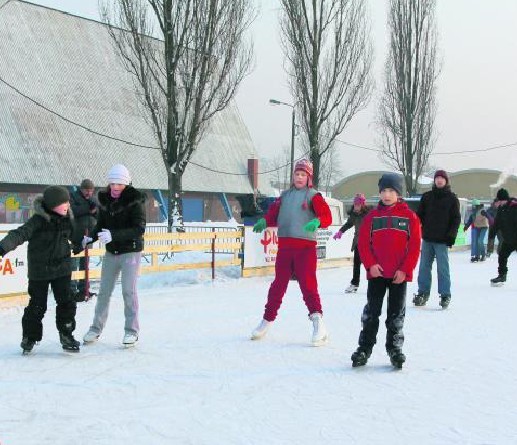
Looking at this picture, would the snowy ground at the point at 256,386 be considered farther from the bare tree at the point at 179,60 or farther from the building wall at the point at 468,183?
the building wall at the point at 468,183

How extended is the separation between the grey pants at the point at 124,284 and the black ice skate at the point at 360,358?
72.2 inches

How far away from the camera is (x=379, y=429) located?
3215 millimetres

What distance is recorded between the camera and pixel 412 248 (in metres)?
4.43

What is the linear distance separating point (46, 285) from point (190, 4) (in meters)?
11.9

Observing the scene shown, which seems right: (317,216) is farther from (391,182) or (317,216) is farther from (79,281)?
(79,281)

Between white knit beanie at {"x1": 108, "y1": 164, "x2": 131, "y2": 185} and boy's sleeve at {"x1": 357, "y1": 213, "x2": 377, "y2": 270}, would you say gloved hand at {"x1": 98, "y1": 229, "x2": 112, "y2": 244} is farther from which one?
boy's sleeve at {"x1": 357, "y1": 213, "x2": 377, "y2": 270}

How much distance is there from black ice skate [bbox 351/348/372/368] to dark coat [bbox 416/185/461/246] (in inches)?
125

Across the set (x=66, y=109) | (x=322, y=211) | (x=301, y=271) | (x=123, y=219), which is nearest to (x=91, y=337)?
(x=123, y=219)

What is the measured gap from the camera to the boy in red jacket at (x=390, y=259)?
4449mm

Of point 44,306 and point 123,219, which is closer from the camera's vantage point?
point 44,306

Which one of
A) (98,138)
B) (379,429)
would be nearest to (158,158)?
(98,138)

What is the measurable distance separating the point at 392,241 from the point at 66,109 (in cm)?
2488

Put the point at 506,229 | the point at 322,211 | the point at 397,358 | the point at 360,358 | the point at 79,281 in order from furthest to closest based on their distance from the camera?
the point at 506,229
the point at 79,281
the point at 322,211
the point at 360,358
the point at 397,358

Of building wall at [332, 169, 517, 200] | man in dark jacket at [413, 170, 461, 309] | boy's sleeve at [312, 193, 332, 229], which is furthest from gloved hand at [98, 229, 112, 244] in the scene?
building wall at [332, 169, 517, 200]
